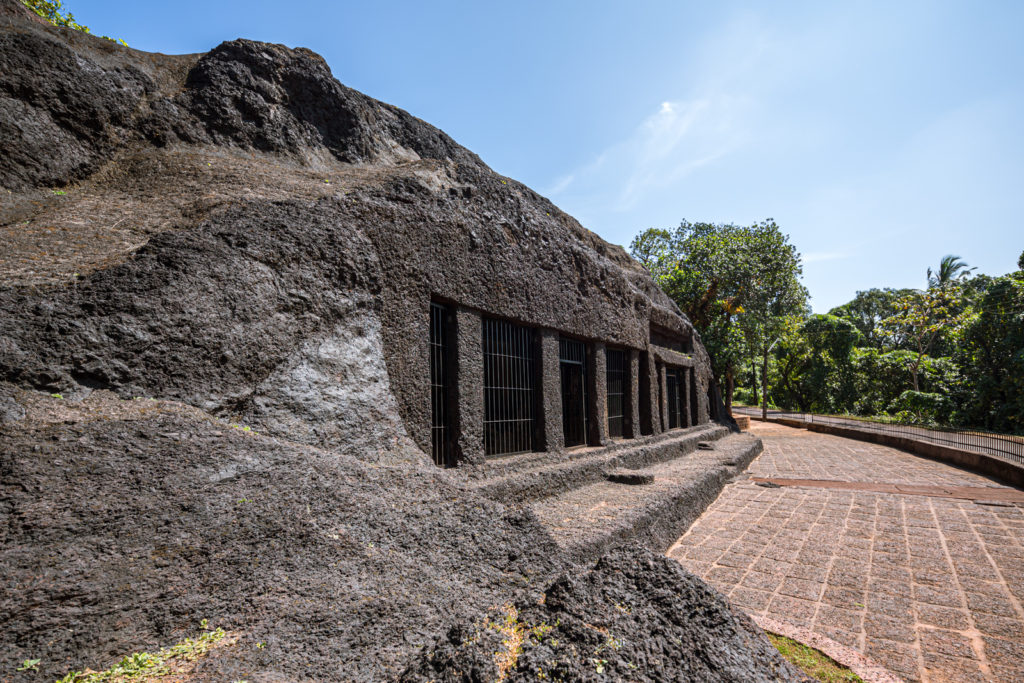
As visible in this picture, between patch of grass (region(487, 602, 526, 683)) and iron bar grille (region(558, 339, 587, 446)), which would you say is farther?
iron bar grille (region(558, 339, 587, 446))

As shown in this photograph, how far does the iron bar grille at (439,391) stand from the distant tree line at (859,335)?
58.8 ft

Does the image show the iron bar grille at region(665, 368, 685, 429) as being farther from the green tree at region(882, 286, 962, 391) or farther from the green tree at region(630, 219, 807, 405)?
the green tree at region(882, 286, 962, 391)

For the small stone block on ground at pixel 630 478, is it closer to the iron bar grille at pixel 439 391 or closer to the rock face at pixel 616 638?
the iron bar grille at pixel 439 391

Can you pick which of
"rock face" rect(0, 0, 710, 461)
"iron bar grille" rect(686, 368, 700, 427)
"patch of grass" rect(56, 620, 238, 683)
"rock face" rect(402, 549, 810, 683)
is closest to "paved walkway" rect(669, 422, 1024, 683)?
"rock face" rect(402, 549, 810, 683)

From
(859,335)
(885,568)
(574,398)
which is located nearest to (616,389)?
(574,398)

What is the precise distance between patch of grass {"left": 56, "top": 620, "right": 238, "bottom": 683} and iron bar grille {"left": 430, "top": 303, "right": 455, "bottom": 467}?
3081mm

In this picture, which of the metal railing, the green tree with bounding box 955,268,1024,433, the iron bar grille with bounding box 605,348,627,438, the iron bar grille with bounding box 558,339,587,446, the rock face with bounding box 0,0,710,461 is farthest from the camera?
the green tree with bounding box 955,268,1024,433

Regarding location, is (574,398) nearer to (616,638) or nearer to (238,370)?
(238,370)

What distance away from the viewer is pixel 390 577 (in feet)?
7.89

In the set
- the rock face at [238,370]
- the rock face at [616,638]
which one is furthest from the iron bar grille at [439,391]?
the rock face at [616,638]

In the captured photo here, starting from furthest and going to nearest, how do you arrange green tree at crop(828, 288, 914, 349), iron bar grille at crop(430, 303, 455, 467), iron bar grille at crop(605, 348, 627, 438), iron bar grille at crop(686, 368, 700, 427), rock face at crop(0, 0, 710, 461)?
green tree at crop(828, 288, 914, 349)
iron bar grille at crop(686, 368, 700, 427)
iron bar grille at crop(605, 348, 627, 438)
iron bar grille at crop(430, 303, 455, 467)
rock face at crop(0, 0, 710, 461)

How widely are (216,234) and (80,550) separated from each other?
2.13m

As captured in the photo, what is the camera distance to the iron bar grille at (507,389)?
5.88 metres

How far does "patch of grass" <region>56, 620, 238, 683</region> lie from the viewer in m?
1.71
